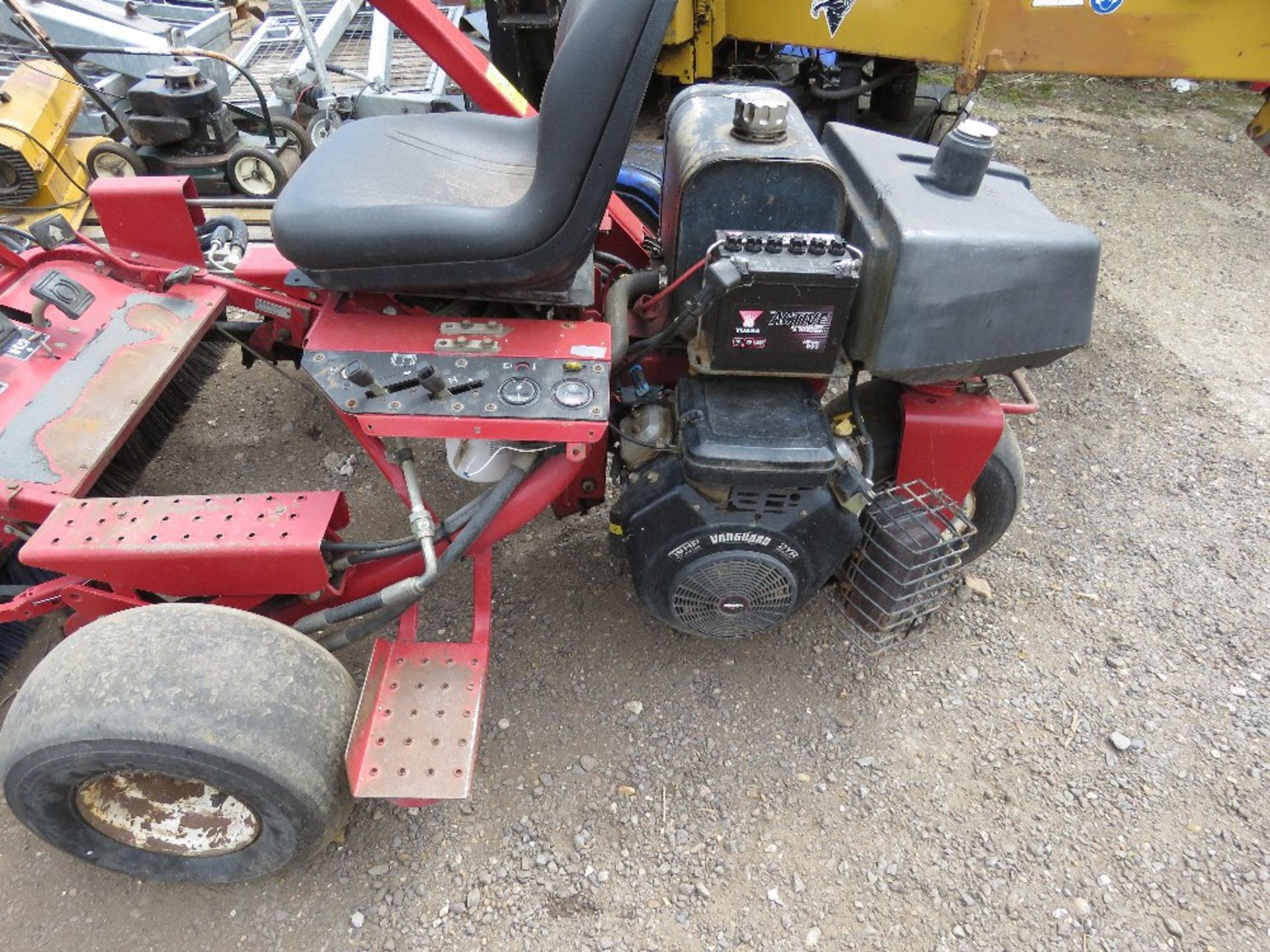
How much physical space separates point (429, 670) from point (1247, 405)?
3.05 m

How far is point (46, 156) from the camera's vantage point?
3707 millimetres

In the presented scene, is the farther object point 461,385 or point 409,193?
point 409,193

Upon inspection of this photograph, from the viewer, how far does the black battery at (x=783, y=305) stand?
154 centimetres

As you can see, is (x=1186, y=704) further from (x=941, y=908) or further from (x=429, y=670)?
(x=429, y=670)

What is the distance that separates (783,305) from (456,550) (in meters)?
0.79

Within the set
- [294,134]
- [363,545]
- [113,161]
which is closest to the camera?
[363,545]

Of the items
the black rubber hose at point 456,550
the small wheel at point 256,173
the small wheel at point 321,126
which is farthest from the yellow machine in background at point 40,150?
the black rubber hose at point 456,550

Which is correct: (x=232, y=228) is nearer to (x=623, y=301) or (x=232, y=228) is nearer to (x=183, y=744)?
(x=623, y=301)

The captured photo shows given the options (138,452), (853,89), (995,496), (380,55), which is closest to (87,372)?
(138,452)

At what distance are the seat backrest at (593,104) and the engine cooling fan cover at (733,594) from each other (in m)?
0.72

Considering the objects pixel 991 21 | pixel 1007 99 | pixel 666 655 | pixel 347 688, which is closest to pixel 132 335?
pixel 347 688

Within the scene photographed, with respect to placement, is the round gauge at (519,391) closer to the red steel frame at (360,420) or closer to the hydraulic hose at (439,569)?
the red steel frame at (360,420)

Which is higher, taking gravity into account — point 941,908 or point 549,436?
point 549,436

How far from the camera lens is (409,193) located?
5.82 ft
